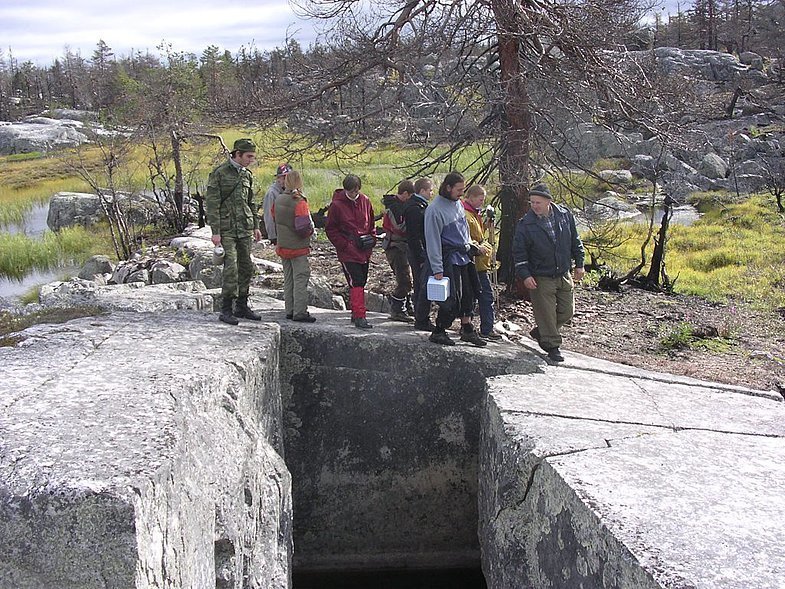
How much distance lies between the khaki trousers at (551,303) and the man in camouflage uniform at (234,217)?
231 centimetres

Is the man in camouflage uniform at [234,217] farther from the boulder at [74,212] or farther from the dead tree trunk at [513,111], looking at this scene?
the boulder at [74,212]

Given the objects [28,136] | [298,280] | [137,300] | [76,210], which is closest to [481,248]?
[298,280]

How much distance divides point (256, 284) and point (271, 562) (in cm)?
492

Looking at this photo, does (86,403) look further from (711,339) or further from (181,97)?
(181,97)

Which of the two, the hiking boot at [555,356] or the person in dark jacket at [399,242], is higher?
→ the person in dark jacket at [399,242]

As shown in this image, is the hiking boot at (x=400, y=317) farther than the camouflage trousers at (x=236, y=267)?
Yes

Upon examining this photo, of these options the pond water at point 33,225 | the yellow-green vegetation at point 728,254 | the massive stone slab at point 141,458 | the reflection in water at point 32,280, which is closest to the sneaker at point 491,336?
the massive stone slab at point 141,458

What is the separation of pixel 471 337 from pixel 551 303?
2.50ft

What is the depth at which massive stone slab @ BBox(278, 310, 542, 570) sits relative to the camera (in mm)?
6289

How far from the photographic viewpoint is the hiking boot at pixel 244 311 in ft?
20.4

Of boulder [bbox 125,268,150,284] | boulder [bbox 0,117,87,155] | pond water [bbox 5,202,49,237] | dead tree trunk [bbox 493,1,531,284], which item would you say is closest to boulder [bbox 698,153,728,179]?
dead tree trunk [bbox 493,1,531,284]

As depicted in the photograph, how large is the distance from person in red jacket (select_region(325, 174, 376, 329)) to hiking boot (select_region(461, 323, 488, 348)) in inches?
32.8

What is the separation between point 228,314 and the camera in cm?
599

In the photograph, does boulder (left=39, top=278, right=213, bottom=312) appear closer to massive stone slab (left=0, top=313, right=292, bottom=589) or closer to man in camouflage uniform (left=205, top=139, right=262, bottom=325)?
massive stone slab (left=0, top=313, right=292, bottom=589)
